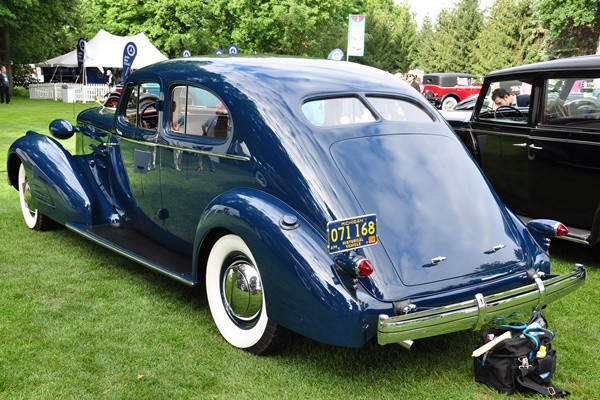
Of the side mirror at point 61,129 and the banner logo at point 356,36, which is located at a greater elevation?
the banner logo at point 356,36

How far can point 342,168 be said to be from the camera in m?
3.44

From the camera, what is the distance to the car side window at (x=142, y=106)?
4.97 meters

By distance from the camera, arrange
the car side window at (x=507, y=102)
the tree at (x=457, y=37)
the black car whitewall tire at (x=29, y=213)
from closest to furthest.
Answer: the black car whitewall tire at (x=29, y=213) < the car side window at (x=507, y=102) < the tree at (x=457, y=37)

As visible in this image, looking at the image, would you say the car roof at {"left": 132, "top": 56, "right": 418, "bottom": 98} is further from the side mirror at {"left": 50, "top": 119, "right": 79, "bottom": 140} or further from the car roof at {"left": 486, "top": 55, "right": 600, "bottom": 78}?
the car roof at {"left": 486, "top": 55, "right": 600, "bottom": 78}

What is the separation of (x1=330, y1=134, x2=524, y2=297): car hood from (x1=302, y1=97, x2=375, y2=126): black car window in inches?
9.4

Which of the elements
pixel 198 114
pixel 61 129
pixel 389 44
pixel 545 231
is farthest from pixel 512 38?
pixel 198 114

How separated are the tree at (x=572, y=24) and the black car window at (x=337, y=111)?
4119 cm

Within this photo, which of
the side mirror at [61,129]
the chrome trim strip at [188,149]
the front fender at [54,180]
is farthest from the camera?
the side mirror at [61,129]

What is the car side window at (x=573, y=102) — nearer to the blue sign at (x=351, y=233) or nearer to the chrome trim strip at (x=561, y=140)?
the chrome trim strip at (x=561, y=140)

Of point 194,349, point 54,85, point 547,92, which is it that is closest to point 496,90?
point 547,92

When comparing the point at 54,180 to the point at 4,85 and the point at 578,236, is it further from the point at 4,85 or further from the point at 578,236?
the point at 4,85

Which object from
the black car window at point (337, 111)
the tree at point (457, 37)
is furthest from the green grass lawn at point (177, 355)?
the tree at point (457, 37)

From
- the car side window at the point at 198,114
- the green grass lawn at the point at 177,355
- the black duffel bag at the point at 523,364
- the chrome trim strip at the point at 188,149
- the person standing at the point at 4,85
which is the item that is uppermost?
the person standing at the point at 4,85

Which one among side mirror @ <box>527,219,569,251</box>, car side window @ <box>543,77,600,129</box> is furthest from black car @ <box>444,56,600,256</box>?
side mirror @ <box>527,219,569,251</box>
